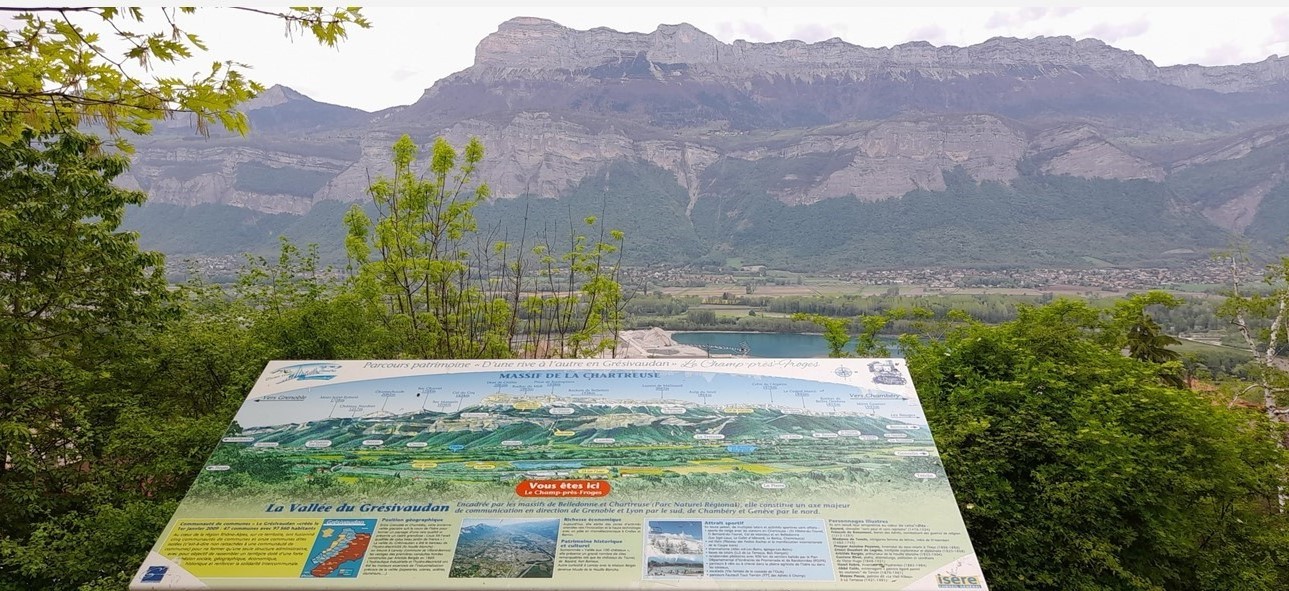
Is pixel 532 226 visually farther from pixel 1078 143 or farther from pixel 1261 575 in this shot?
pixel 1078 143

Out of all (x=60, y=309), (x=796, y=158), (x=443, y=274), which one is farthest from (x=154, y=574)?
(x=796, y=158)

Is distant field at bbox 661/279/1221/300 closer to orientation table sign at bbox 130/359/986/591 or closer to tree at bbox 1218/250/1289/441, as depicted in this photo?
tree at bbox 1218/250/1289/441

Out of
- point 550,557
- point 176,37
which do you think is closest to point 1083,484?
point 550,557

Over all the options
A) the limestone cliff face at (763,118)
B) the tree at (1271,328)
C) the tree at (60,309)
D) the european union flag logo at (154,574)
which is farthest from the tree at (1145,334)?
the limestone cliff face at (763,118)

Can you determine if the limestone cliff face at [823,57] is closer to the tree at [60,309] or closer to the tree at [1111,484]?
the tree at [60,309]

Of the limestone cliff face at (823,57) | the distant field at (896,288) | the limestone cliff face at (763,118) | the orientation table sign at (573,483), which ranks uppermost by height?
the limestone cliff face at (823,57)

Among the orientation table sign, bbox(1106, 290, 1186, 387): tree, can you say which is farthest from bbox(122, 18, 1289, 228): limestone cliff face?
the orientation table sign
